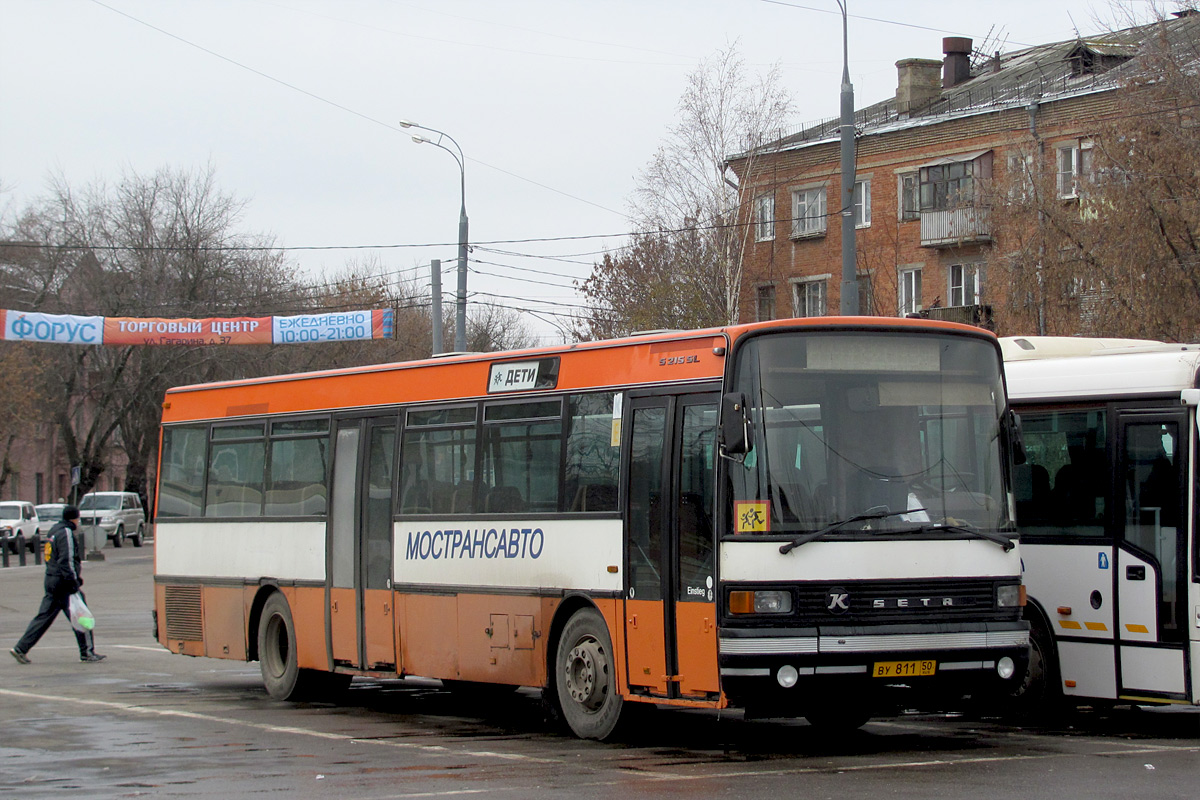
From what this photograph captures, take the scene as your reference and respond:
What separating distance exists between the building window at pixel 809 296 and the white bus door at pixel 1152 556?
3799 centimetres

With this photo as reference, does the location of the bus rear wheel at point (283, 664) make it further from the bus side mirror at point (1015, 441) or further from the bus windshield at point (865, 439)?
the bus side mirror at point (1015, 441)

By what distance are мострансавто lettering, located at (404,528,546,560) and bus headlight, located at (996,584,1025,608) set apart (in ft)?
11.1

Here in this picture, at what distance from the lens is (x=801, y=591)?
9.96m

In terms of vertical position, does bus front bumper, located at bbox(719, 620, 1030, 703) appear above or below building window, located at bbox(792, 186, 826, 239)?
below

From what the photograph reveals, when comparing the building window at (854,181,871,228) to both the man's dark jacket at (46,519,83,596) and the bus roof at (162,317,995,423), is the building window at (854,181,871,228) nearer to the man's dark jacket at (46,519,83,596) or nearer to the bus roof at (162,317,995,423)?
the man's dark jacket at (46,519,83,596)

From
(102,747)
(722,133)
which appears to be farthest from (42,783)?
(722,133)

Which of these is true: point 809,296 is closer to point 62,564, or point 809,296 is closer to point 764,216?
point 764,216

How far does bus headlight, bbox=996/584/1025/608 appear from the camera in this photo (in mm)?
10508

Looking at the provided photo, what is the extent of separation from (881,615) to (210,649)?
333 inches

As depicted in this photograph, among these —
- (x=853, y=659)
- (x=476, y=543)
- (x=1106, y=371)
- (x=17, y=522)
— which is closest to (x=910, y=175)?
(x=17, y=522)

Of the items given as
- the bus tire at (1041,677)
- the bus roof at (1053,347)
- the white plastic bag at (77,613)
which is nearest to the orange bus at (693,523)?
the bus tire at (1041,677)

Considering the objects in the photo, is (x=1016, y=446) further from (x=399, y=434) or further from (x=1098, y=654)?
(x=399, y=434)

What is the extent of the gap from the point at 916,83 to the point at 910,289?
707 centimetres

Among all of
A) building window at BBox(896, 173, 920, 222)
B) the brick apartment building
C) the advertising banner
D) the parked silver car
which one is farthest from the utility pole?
the parked silver car
